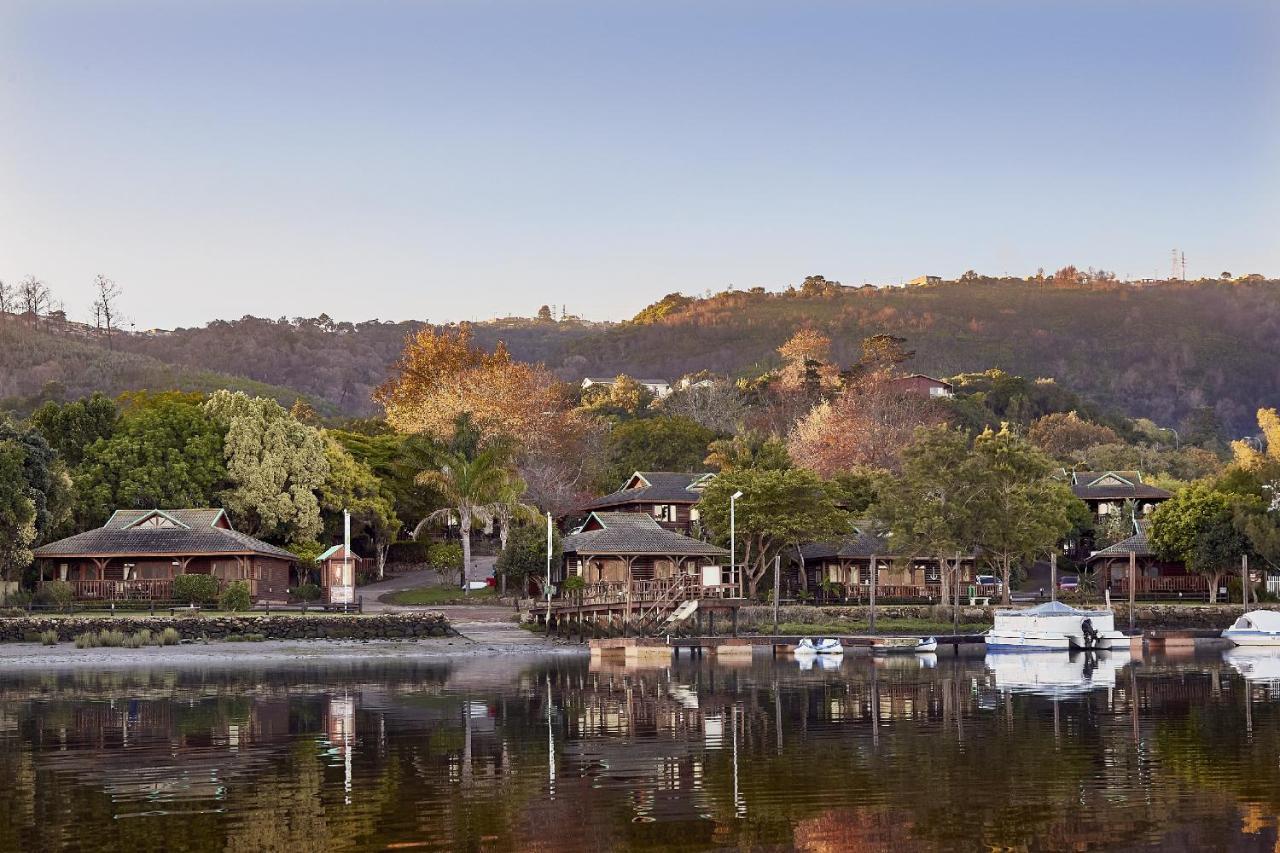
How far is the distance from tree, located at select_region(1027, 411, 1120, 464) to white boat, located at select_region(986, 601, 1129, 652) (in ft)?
250

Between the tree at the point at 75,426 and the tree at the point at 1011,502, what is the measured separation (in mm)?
47226

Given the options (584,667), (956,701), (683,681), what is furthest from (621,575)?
(956,701)

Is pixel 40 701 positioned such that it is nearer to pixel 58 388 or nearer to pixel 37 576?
pixel 37 576

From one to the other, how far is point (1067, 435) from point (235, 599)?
95.1 m

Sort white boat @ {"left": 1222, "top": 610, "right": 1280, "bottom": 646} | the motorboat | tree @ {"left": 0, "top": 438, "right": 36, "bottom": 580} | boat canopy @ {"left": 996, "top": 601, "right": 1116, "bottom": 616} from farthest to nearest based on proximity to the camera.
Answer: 1. white boat @ {"left": 1222, "top": 610, "right": 1280, "bottom": 646}
2. boat canopy @ {"left": 996, "top": 601, "right": 1116, "bottom": 616}
3. tree @ {"left": 0, "top": 438, "right": 36, "bottom": 580}
4. the motorboat

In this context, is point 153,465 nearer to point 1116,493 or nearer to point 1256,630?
point 1256,630

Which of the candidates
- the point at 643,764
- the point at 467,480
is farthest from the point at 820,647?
the point at 643,764

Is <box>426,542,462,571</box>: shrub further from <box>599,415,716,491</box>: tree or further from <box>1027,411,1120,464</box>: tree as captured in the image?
<box>1027,411,1120,464</box>: tree

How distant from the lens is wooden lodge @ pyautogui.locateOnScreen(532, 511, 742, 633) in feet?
230

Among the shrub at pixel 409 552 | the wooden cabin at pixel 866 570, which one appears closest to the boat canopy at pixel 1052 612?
the wooden cabin at pixel 866 570

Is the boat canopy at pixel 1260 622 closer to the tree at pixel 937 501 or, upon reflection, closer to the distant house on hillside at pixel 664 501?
the tree at pixel 937 501

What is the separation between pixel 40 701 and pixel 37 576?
35028 millimetres

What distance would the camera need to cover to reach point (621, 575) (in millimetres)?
80812

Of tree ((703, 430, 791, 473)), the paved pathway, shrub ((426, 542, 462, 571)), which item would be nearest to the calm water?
the paved pathway
